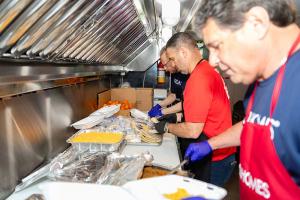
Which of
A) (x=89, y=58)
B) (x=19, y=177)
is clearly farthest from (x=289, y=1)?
(x=89, y=58)

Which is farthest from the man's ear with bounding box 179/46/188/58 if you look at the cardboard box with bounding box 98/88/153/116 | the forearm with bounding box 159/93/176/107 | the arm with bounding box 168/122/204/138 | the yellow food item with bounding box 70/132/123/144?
the forearm with bounding box 159/93/176/107

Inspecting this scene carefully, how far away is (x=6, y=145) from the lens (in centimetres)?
130

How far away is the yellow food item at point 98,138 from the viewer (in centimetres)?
181

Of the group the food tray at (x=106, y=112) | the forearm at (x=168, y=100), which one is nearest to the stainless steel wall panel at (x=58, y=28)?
the food tray at (x=106, y=112)

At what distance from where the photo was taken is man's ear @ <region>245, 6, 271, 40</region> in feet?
2.80

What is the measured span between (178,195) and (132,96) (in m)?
2.58

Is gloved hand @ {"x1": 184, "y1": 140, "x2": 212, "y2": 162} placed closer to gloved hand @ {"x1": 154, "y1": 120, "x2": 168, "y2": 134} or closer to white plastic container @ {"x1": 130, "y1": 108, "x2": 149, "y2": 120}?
gloved hand @ {"x1": 154, "y1": 120, "x2": 168, "y2": 134}

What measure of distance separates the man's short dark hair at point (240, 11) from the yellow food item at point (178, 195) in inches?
25.8

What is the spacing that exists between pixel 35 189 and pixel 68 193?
44 cm

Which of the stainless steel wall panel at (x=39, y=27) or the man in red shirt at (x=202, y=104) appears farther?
the man in red shirt at (x=202, y=104)

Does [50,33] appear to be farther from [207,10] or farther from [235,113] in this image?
[235,113]

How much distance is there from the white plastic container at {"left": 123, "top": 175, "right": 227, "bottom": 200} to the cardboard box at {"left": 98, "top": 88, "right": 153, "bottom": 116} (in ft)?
6.83

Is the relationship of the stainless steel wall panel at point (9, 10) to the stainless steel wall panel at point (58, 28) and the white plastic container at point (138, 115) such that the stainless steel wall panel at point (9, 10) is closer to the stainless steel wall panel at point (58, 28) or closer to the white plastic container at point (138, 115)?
the stainless steel wall panel at point (58, 28)

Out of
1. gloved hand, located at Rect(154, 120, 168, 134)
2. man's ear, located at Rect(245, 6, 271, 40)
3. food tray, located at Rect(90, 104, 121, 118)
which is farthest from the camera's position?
food tray, located at Rect(90, 104, 121, 118)
